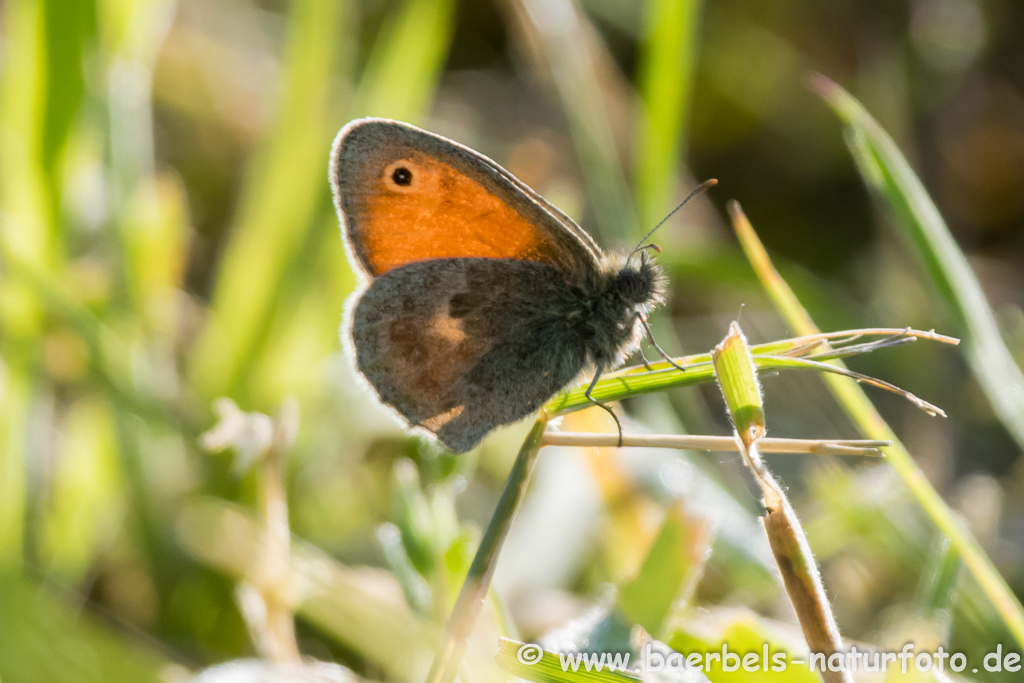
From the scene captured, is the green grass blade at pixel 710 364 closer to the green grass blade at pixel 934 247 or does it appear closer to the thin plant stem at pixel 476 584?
the thin plant stem at pixel 476 584

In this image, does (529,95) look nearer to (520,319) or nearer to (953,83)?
(953,83)

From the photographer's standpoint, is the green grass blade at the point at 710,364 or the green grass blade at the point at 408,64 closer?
the green grass blade at the point at 710,364

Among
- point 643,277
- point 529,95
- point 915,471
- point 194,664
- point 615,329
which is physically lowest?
point 194,664

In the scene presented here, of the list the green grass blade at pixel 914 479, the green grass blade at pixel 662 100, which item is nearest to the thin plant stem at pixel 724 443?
the green grass blade at pixel 914 479

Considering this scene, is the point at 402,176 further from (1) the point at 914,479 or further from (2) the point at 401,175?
(1) the point at 914,479

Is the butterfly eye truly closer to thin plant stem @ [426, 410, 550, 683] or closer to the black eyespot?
the black eyespot

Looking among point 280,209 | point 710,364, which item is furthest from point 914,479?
point 280,209

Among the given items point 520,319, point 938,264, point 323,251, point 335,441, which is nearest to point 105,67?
point 323,251
